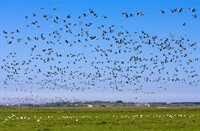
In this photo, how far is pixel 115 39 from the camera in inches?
1153

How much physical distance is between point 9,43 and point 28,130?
7.04 meters

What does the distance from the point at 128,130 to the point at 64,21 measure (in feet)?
39.4

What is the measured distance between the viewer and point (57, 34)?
1154 inches

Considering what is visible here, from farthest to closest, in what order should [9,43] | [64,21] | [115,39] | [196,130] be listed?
[196,130] → [9,43] → [115,39] → [64,21]

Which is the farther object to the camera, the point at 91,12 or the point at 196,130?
the point at 196,130

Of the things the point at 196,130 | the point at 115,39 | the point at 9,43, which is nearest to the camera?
the point at 115,39

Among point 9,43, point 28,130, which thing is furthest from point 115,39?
point 28,130

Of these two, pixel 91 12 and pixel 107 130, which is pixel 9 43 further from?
pixel 107 130

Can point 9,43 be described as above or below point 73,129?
above

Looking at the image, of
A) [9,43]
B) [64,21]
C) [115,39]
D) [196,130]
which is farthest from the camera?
[196,130]

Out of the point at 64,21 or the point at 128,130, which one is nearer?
the point at 64,21

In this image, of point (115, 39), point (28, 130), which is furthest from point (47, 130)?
point (115, 39)

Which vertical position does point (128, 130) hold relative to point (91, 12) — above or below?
below

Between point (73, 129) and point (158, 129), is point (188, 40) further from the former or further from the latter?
point (73, 129)
